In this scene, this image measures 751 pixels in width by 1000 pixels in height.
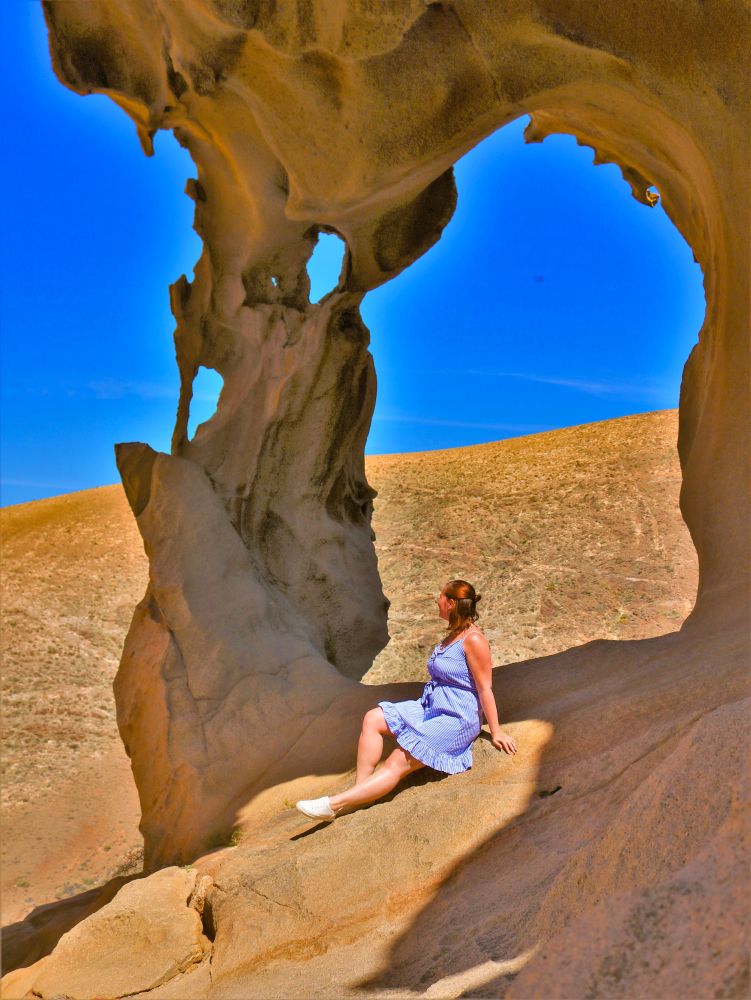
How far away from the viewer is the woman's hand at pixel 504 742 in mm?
4293

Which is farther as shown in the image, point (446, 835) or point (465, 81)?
point (465, 81)

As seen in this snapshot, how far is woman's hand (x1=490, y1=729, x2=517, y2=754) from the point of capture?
169 inches

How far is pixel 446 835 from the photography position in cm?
368

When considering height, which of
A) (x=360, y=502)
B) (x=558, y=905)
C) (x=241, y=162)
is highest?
(x=241, y=162)

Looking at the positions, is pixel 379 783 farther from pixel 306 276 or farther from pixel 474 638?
pixel 306 276

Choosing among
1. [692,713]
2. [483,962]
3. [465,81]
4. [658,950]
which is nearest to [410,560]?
[465,81]

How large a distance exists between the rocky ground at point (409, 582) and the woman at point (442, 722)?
687cm

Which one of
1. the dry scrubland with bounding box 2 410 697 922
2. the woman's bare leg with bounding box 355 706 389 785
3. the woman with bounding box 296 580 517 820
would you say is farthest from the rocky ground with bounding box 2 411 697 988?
the woman with bounding box 296 580 517 820

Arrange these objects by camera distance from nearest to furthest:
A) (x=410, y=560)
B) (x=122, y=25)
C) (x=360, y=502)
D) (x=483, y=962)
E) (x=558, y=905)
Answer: (x=558, y=905), (x=483, y=962), (x=122, y=25), (x=360, y=502), (x=410, y=560)

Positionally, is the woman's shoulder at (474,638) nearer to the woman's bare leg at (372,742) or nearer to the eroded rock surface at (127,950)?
the woman's bare leg at (372,742)

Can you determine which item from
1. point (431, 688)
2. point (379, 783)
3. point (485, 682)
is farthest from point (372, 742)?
point (485, 682)

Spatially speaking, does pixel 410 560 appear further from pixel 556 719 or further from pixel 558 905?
pixel 558 905

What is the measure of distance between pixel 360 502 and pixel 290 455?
960 mm

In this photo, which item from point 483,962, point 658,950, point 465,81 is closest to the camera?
point 658,950
